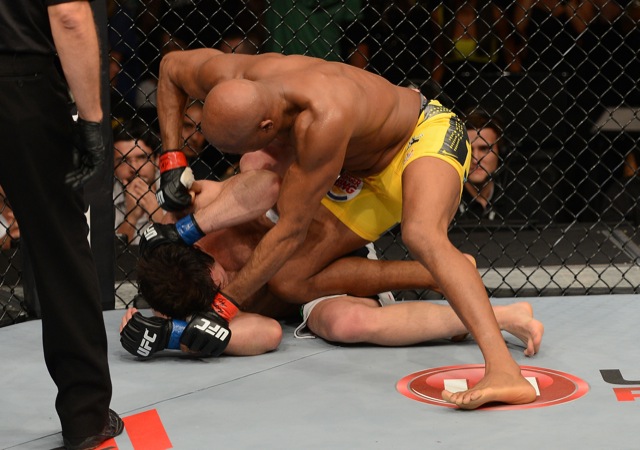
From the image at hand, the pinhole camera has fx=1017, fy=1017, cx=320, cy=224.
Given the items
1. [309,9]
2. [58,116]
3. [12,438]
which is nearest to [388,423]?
[12,438]

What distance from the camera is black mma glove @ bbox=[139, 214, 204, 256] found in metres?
2.78

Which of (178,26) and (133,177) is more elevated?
(178,26)

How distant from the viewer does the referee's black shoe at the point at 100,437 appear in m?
2.05

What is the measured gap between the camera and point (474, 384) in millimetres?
2465

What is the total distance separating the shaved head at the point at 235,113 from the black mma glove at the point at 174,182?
375mm

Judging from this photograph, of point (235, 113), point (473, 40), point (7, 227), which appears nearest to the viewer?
point (235, 113)

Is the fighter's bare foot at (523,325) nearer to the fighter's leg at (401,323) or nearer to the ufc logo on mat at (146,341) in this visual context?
the fighter's leg at (401,323)

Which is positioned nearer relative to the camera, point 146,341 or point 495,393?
point 495,393

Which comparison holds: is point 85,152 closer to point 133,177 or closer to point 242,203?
point 242,203

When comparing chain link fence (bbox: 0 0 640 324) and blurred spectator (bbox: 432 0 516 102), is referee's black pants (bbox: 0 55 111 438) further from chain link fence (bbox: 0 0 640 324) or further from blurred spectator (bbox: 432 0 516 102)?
blurred spectator (bbox: 432 0 516 102)

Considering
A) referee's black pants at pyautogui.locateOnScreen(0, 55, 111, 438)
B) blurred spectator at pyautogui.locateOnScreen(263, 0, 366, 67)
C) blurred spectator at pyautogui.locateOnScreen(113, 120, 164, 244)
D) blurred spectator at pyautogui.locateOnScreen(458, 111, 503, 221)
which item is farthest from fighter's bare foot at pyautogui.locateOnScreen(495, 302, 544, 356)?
blurred spectator at pyautogui.locateOnScreen(113, 120, 164, 244)

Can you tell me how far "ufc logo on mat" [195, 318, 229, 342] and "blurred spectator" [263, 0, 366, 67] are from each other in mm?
1578

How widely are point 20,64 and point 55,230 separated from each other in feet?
1.04

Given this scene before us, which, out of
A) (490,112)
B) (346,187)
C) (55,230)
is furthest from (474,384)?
(490,112)
